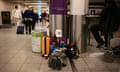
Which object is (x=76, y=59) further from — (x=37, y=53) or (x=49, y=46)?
(x=37, y=53)

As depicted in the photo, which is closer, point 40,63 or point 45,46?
point 40,63

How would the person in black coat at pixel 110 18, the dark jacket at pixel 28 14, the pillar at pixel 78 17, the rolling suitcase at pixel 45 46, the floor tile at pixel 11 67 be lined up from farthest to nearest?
the dark jacket at pixel 28 14
the pillar at pixel 78 17
the person in black coat at pixel 110 18
the rolling suitcase at pixel 45 46
the floor tile at pixel 11 67

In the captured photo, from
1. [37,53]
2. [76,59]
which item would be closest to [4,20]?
[37,53]

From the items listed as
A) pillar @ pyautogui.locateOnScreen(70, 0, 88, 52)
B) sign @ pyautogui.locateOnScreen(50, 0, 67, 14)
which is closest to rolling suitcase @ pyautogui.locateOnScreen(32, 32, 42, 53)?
sign @ pyautogui.locateOnScreen(50, 0, 67, 14)

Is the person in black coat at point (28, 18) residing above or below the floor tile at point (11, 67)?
above

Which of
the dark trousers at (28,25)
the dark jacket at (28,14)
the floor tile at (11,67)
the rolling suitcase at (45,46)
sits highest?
the dark jacket at (28,14)

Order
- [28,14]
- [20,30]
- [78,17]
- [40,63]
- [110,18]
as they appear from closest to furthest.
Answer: [40,63] → [110,18] → [78,17] → [28,14] → [20,30]

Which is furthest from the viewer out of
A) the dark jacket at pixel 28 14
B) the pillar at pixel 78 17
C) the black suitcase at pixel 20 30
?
the black suitcase at pixel 20 30

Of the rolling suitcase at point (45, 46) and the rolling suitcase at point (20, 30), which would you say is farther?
the rolling suitcase at point (20, 30)

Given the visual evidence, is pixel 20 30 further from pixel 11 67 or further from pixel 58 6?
pixel 11 67

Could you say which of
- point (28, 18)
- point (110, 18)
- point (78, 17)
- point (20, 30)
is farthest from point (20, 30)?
point (110, 18)

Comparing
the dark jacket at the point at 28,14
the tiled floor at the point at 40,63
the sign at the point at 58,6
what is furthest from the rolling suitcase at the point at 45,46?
the dark jacket at the point at 28,14

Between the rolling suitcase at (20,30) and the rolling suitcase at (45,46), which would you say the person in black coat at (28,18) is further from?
the rolling suitcase at (45,46)

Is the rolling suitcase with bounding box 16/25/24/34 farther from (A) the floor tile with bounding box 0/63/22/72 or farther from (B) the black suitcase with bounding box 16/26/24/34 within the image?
(A) the floor tile with bounding box 0/63/22/72
